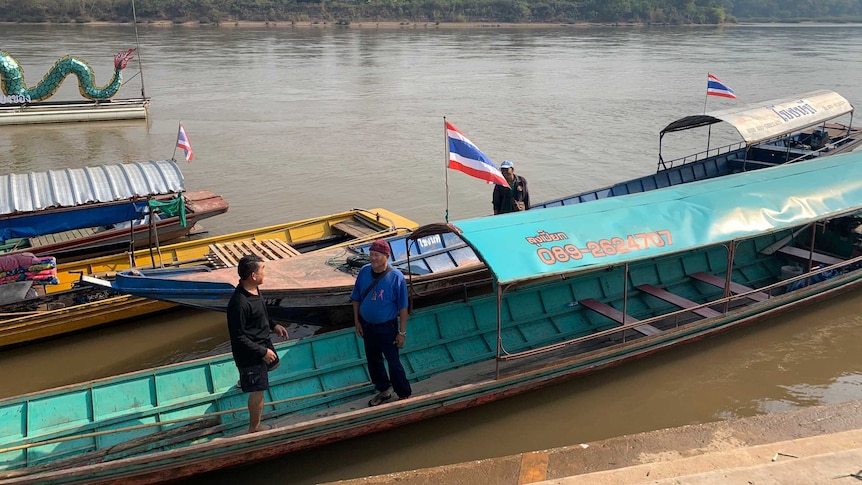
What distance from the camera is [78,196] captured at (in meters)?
9.19

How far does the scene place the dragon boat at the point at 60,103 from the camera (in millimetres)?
23016

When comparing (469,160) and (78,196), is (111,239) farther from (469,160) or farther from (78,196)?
(469,160)

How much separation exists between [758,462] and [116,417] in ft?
16.8

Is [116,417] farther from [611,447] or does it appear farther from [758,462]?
[758,462]

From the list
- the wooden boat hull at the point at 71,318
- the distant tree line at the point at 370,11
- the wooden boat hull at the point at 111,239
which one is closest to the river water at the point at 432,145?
the wooden boat hull at the point at 71,318

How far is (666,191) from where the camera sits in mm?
7703

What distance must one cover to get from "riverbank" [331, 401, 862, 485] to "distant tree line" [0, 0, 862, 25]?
67.8m

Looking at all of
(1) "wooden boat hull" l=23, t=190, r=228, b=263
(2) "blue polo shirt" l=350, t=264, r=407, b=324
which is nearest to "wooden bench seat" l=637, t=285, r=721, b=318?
(2) "blue polo shirt" l=350, t=264, r=407, b=324

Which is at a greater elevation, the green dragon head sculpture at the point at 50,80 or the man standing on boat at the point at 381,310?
the green dragon head sculpture at the point at 50,80

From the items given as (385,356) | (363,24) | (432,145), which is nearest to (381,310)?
(385,356)

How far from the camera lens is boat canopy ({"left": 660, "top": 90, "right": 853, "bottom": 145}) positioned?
11.8m

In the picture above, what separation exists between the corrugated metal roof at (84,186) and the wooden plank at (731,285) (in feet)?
23.5

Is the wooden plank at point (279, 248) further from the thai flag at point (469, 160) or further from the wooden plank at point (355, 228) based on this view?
the thai flag at point (469, 160)

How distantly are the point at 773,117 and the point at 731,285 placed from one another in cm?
582
